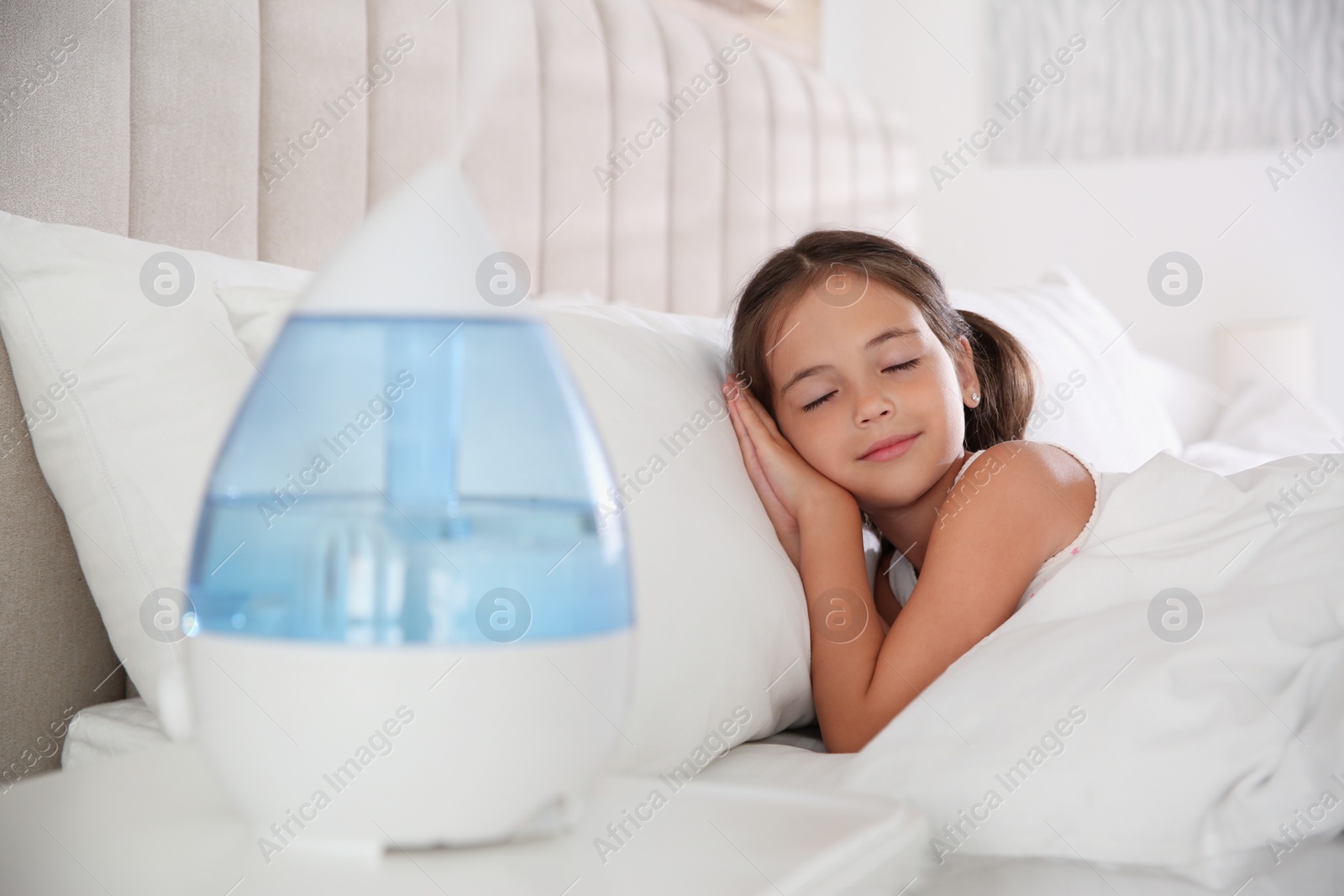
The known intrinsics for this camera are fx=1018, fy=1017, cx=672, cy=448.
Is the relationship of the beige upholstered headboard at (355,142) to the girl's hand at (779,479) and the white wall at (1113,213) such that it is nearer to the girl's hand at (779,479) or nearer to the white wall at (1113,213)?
the girl's hand at (779,479)

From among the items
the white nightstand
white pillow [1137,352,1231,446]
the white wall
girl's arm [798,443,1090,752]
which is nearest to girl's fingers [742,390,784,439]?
girl's arm [798,443,1090,752]

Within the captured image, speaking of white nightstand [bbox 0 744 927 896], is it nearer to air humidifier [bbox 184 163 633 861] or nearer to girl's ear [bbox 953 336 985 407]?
air humidifier [bbox 184 163 633 861]

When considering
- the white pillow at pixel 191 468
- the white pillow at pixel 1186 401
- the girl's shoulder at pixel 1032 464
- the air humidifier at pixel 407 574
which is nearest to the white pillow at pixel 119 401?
the white pillow at pixel 191 468

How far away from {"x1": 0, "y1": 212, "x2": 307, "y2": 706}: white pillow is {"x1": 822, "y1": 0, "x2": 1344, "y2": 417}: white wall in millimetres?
2456

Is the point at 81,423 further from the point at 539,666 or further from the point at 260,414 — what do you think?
the point at 539,666

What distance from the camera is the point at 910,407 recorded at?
1129 millimetres

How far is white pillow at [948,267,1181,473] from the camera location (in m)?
1.55

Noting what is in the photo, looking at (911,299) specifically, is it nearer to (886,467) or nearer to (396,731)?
(886,467)

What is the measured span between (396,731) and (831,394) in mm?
818

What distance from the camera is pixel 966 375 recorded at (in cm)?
131

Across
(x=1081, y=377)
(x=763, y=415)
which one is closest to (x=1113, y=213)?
(x=1081, y=377)

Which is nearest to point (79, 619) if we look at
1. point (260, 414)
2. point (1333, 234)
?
point (260, 414)

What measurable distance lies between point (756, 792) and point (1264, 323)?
299 centimetres

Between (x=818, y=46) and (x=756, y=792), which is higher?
(x=818, y=46)
